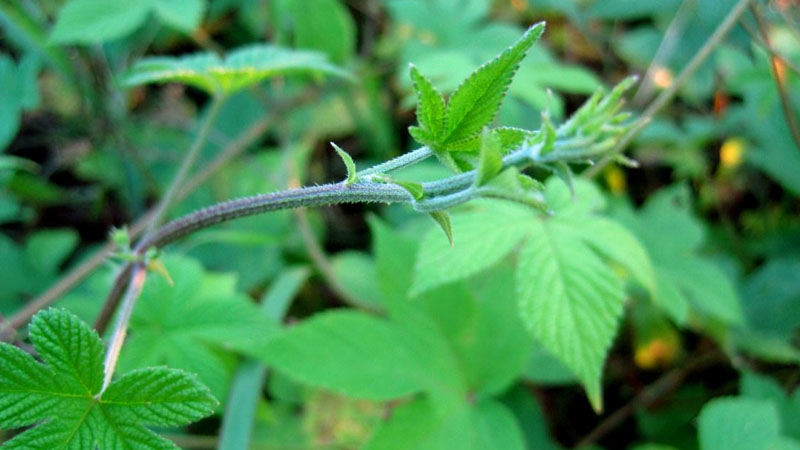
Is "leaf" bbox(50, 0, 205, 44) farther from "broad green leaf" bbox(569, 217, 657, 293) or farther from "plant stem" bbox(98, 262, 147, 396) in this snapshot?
"broad green leaf" bbox(569, 217, 657, 293)

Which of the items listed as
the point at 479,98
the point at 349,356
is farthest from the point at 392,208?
the point at 479,98

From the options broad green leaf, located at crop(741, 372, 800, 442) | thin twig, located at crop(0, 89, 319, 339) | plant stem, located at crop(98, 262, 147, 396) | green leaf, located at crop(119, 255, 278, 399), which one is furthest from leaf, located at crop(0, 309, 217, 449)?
broad green leaf, located at crop(741, 372, 800, 442)

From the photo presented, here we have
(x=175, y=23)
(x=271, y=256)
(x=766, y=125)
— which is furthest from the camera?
(x=766, y=125)

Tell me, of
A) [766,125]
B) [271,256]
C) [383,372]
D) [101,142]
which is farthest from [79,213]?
[766,125]

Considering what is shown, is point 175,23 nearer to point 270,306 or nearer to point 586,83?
point 270,306

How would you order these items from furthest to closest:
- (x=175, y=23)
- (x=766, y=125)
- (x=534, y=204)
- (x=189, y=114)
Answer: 1. (x=189, y=114)
2. (x=766, y=125)
3. (x=175, y=23)
4. (x=534, y=204)
